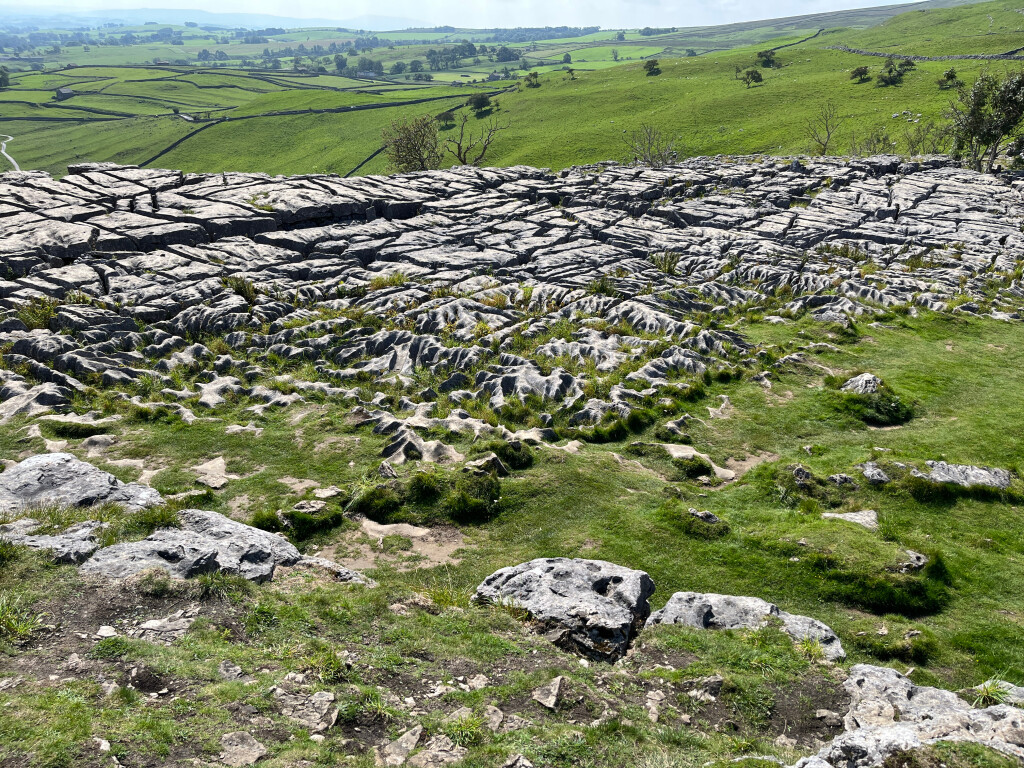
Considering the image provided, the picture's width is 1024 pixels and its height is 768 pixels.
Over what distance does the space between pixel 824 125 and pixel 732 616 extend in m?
129

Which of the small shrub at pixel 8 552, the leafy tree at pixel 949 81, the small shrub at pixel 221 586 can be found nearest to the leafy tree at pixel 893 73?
the leafy tree at pixel 949 81

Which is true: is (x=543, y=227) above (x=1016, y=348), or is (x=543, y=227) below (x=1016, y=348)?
above

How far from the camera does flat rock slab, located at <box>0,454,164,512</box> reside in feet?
55.0

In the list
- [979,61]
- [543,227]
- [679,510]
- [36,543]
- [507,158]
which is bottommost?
[679,510]

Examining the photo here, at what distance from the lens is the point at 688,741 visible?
34.0 feet

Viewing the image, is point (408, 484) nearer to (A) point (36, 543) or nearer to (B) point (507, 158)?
(A) point (36, 543)

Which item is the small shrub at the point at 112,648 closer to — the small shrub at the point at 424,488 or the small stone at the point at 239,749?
the small stone at the point at 239,749

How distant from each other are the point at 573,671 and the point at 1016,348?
3517 cm

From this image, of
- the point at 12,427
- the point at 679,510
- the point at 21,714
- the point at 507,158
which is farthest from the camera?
the point at 507,158

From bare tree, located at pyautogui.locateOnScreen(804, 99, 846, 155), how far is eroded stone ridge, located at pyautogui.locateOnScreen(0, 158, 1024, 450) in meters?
45.4

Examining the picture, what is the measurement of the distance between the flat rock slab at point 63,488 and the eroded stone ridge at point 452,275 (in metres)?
7.77

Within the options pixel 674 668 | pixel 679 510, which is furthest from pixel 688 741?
pixel 679 510

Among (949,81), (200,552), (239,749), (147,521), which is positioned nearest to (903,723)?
(239,749)

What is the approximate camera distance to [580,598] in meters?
14.5
